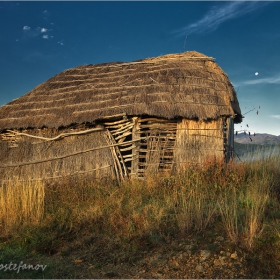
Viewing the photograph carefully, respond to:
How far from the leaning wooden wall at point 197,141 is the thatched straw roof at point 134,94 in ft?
1.41

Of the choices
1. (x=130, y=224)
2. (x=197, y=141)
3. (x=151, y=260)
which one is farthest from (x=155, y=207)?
(x=197, y=141)

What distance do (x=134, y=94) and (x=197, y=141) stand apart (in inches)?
104

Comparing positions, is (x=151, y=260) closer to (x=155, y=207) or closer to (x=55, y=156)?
(x=155, y=207)

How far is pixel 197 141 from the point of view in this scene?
29.9ft

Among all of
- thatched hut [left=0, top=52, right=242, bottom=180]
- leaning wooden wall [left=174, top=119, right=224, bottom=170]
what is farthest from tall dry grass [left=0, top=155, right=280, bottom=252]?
thatched hut [left=0, top=52, right=242, bottom=180]

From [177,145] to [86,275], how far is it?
5834mm

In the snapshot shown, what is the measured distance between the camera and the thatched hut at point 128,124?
30.0 ft

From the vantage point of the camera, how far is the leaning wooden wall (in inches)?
354

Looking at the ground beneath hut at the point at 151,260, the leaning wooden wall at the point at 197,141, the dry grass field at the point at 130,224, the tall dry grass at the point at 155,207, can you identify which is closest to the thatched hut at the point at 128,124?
the leaning wooden wall at the point at 197,141

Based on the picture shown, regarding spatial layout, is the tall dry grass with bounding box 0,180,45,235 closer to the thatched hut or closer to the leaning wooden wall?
the thatched hut

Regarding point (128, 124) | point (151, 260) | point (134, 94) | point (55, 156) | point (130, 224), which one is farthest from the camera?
point (55, 156)

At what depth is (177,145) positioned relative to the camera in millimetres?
9172

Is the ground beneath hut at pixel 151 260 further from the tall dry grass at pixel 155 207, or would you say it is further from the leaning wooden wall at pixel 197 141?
the leaning wooden wall at pixel 197 141

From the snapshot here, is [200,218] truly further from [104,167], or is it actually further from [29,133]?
[29,133]
